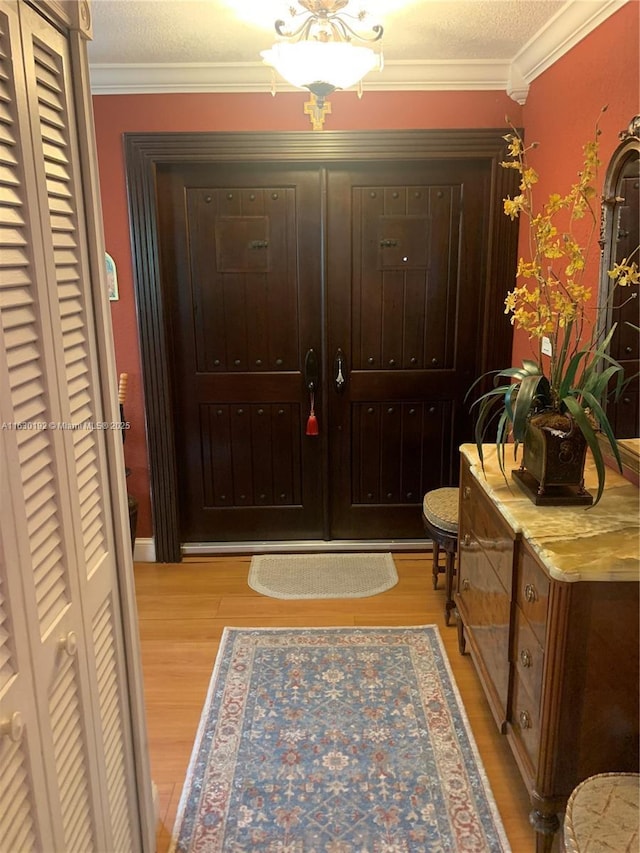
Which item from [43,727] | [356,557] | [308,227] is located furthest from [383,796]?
[308,227]

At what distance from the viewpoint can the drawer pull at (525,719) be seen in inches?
67.7

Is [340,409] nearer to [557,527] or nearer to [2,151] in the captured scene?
[557,527]

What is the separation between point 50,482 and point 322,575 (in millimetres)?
2298

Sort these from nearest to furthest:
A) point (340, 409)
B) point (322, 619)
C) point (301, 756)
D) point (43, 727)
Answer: point (43, 727), point (301, 756), point (322, 619), point (340, 409)

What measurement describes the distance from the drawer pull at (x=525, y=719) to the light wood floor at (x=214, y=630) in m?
0.33

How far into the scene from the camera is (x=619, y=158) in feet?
6.44

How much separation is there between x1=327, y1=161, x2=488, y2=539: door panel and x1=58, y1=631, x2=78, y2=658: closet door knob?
2.31 metres

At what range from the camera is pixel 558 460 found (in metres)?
1.82

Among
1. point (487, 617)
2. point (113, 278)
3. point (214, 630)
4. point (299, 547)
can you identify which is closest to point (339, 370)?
point (299, 547)

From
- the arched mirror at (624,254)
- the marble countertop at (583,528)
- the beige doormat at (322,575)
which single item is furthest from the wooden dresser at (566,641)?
the beige doormat at (322,575)

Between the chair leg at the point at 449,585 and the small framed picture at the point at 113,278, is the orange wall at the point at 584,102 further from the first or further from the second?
the small framed picture at the point at 113,278

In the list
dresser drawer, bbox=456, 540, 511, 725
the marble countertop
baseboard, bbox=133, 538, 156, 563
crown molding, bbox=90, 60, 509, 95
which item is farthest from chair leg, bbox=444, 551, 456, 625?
crown molding, bbox=90, 60, 509, 95

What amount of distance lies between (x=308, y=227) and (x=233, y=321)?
608 mm

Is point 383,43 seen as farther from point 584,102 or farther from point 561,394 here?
point 561,394
